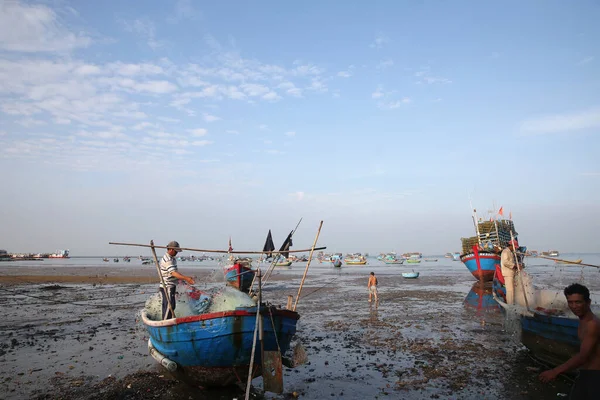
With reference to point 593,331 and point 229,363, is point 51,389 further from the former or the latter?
point 593,331

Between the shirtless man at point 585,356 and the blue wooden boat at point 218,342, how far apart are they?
506 cm

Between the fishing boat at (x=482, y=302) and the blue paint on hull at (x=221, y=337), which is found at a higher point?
the blue paint on hull at (x=221, y=337)

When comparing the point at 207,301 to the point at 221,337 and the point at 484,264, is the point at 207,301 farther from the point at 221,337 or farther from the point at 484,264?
the point at 484,264

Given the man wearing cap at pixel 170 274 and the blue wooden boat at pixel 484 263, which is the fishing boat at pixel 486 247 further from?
the man wearing cap at pixel 170 274

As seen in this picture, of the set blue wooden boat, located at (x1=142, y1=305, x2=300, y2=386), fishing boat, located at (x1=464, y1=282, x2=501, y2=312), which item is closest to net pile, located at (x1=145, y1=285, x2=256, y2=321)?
blue wooden boat, located at (x1=142, y1=305, x2=300, y2=386)

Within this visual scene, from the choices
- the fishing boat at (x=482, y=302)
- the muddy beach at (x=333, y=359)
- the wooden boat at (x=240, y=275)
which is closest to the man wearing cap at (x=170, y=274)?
the muddy beach at (x=333, y=359)

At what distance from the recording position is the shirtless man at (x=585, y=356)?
12.8ft

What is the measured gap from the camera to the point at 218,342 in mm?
7609

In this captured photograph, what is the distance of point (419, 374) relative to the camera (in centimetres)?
900

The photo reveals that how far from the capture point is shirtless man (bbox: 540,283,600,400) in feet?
12.8

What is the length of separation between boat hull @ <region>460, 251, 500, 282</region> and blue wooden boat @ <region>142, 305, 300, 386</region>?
2946 centimetres

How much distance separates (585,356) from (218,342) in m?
6.10

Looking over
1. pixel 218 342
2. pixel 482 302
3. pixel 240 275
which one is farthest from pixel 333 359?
pixel 240 275

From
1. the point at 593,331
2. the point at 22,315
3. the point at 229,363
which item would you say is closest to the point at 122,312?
the point at 22,315
